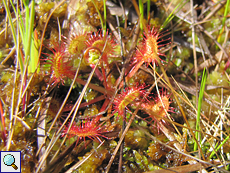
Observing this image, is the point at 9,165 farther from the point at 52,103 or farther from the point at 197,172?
the point at 197,172

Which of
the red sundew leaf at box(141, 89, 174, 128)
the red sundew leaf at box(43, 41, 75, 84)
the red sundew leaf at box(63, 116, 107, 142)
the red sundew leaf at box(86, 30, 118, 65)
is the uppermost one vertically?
the red sundew leaf at box(86, 30, 118, 65)

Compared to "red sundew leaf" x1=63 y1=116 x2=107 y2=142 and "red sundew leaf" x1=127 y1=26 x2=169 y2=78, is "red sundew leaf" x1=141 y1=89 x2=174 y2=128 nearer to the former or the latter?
"red sundew leaf" x1=127 y1=26 x2=169 y2=78

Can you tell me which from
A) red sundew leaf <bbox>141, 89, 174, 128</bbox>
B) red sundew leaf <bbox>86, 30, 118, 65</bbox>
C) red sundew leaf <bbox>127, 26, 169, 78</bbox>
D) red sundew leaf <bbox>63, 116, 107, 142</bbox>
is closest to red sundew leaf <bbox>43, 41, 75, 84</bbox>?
red sundew leaf <bbox>86, 30, 118, 65</bbox>

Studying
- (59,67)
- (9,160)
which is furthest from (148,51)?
(9,160)

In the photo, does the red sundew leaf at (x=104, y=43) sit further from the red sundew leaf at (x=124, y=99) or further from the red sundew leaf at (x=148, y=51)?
the red sundew leaf at (x=124, y=99)

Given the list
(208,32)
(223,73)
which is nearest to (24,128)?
(223,73)

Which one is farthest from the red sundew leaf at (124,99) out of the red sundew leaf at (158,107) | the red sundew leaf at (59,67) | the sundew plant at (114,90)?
the red sundew leaf at (59,67)

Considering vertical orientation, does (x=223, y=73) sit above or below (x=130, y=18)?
below

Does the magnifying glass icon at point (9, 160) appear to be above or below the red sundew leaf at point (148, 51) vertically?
below
